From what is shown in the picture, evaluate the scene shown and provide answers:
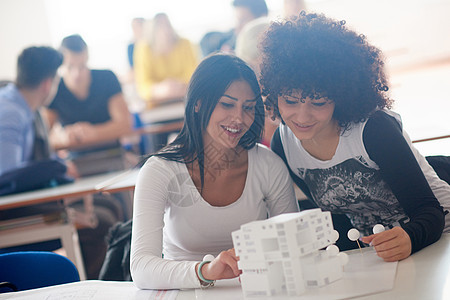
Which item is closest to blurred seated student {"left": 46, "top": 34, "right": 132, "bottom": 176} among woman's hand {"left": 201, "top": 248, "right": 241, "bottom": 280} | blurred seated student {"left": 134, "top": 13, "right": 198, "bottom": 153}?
blurred seated student {"left": 134, "top": 13, "right": 198, "bottom": 153}

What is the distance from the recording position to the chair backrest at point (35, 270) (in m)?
1.54

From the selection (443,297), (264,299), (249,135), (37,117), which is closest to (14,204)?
(37,117)

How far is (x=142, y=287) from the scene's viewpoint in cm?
119

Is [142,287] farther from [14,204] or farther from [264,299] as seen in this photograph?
[14,204]

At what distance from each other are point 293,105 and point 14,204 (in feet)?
5.27

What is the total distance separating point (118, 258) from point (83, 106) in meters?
2.30

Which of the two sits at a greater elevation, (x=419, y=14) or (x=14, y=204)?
(x=419, y=14)

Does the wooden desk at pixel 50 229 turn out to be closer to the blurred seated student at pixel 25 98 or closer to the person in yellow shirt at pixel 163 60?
the blurred seated student at pixel 25 98

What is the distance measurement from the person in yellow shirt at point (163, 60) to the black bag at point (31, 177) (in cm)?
191

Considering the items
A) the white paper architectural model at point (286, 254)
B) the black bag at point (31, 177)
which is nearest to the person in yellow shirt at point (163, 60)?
the black bag at point (31, 177)

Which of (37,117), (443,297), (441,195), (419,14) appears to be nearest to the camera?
(443,297)

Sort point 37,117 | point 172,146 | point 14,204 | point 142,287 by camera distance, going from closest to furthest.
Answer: point 142,287
point 172,146
point 14,204
point 37,117

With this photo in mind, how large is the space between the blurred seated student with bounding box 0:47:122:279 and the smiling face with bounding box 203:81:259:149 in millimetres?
1618

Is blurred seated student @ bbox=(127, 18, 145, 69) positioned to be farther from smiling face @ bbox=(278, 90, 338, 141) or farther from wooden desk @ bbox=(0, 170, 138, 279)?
smiling face @ bbox=(278, 90, 338, 141)
